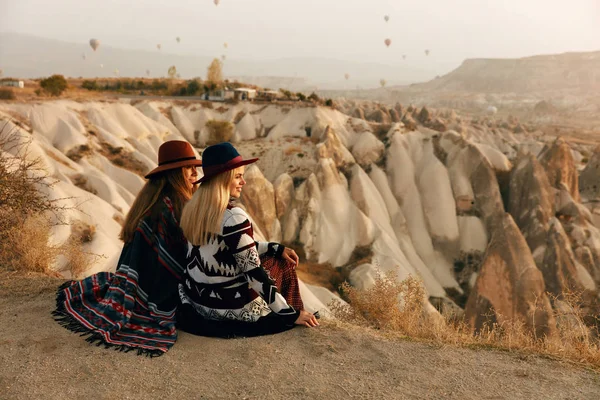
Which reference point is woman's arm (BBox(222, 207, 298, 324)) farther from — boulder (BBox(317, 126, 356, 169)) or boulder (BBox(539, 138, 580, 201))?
boulder (BBox(539, 138, 580, 201))

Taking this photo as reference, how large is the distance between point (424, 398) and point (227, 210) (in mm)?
1872

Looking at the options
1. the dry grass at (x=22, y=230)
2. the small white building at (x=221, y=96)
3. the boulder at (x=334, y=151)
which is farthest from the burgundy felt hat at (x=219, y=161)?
the small white building at (x=221, y=96)

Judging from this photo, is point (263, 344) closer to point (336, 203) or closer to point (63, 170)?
point (63, 170)

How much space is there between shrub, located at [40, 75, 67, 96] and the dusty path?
107ft

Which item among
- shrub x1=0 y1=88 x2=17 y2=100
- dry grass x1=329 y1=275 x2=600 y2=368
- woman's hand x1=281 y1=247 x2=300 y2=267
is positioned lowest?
dry grass x1=329 y1=275 x2=600 y2=368

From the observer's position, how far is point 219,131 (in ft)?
106

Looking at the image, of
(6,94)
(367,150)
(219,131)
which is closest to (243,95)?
(219,131)

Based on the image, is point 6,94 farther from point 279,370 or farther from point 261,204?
point 279,370

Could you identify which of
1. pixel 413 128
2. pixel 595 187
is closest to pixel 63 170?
pixel 413 128

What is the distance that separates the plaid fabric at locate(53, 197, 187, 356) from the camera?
3.67 metres

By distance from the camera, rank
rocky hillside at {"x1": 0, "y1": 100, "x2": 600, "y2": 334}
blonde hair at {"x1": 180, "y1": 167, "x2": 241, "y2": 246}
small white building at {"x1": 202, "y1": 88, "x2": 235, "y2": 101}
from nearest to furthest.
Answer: blonde hair at {"x1": 180, "y1": 167, "x2": 241, "y2": 246}
rocky hillside at {"x1": 0, "y1": 100, "x2": 600, "y2": 334}
small white building at {"x1": 202, "y1": 88, "x2": 235, "y2": 101}

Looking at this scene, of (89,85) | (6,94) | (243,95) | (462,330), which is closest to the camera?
(462,330)

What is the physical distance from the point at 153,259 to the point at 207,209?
2.91ft

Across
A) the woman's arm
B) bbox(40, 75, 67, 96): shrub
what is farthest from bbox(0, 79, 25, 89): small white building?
the woman's arm
